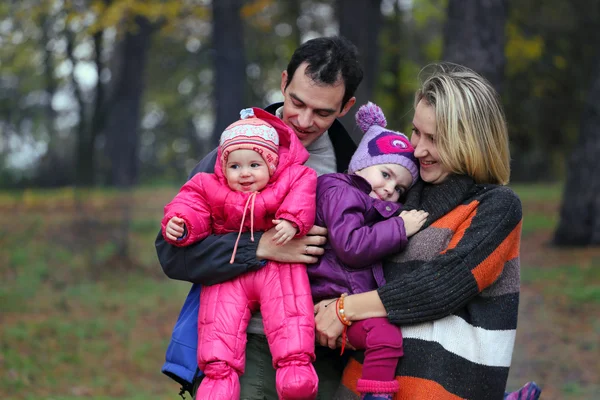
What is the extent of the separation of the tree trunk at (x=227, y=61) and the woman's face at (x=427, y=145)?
7.62m

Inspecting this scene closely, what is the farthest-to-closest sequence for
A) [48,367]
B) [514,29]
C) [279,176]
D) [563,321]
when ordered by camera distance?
[514,29] < [563,321] < [48,367] < [279,176]

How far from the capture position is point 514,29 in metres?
16.0

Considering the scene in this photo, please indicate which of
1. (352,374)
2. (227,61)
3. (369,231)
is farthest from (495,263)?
(227,61)

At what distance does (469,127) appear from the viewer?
3.33 m

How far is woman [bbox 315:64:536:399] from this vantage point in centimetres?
321

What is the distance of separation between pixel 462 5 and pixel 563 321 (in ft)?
14.3

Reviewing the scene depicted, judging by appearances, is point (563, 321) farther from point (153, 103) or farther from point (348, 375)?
point (153, 103)

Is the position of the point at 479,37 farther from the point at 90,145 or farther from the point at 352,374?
the point at 90,145

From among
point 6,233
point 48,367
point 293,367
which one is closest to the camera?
point 293,367

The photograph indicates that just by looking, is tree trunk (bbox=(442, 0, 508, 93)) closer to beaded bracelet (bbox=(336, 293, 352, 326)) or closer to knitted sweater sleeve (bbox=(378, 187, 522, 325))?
knitted sweater sleeve (bbox=(378, 187, 522, 325))

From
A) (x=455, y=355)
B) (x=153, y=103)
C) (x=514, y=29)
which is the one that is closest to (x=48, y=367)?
(x=455, y=355)

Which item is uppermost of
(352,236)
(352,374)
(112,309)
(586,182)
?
(352,236)

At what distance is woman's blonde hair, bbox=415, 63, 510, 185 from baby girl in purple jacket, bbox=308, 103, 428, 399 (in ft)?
0.86

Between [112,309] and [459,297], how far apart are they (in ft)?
27.5
